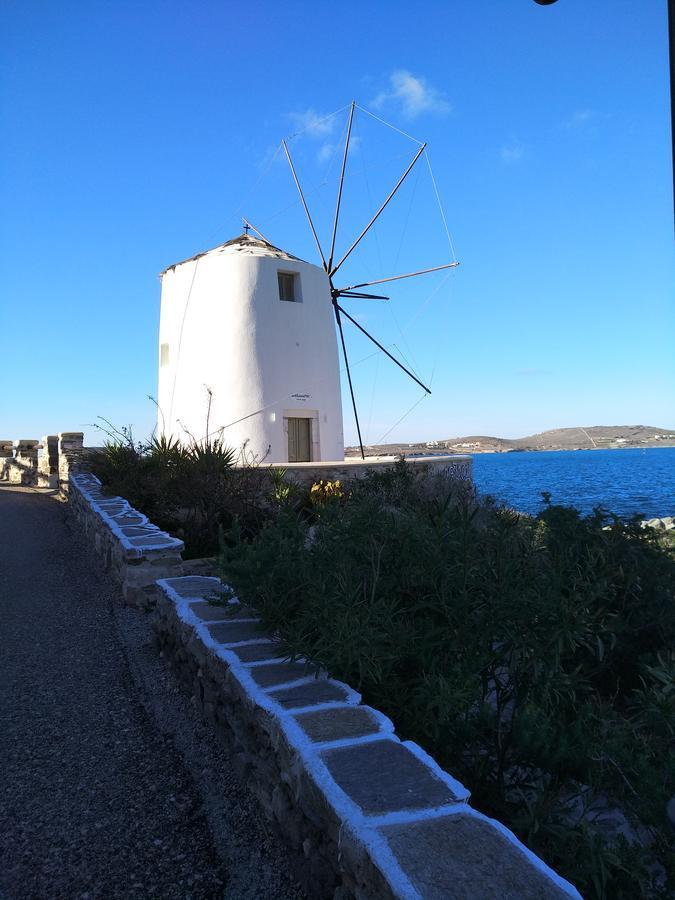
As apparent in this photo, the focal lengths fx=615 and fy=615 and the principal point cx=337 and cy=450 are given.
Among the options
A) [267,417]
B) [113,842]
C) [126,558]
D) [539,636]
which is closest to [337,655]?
[539,636]

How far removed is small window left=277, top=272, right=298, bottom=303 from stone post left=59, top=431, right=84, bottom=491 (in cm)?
573

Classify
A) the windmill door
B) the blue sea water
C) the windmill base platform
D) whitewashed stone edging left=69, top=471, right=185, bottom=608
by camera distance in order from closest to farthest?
whitewashed stone edging left=69, top=471, right=185, bottom=608
the windmill base platform
the blue sea water
the windmill door

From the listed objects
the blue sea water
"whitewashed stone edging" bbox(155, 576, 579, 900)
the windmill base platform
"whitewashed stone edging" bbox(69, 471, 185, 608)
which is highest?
the windmill base platform

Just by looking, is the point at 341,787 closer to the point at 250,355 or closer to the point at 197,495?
the point at 197,495

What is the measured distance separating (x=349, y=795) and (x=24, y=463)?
56.3 ft

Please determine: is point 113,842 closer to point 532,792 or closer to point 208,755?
point 208,755

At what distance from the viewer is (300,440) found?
14.8 metres

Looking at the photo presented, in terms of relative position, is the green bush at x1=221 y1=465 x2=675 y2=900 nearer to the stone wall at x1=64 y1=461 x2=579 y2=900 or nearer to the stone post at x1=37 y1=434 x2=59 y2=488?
the stone wall at x1=64 y1=461 x2=579 y2=900

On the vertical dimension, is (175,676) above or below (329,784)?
below

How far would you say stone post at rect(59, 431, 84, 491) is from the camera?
12.6 metres

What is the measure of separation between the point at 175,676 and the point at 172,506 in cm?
490

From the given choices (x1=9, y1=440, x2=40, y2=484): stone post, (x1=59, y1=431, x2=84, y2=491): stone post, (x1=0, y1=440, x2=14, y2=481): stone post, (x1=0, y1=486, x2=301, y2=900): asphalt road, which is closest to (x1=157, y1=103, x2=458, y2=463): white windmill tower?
(x1=59, y1=431, x2=84, y2=491): stone post

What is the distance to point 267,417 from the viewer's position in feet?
46.0

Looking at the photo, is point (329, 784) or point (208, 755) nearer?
point (329, 784)
